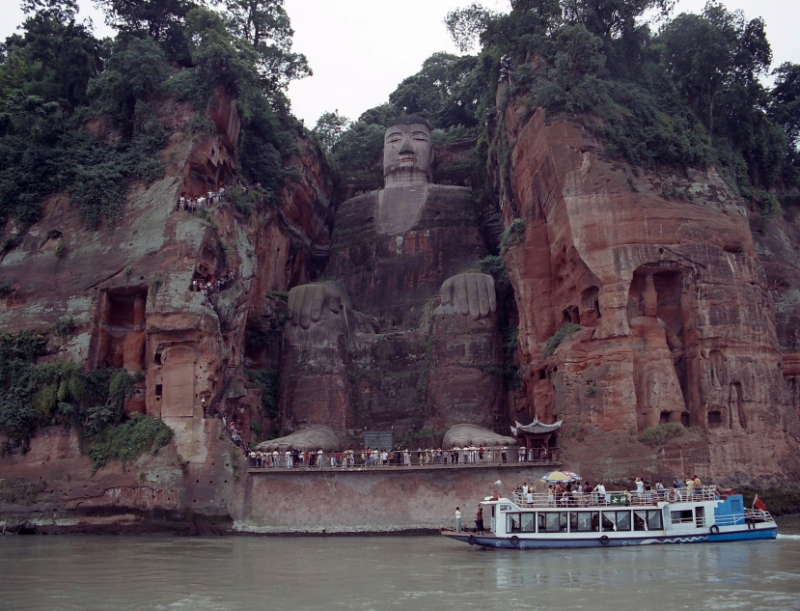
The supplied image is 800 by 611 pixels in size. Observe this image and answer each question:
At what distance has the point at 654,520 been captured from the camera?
872 inches

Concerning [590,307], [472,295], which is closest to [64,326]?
[472,295]

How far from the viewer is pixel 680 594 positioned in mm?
Result: 14664

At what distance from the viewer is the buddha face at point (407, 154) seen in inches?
1702

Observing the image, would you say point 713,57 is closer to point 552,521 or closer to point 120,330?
point 552,521

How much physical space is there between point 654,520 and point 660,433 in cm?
577

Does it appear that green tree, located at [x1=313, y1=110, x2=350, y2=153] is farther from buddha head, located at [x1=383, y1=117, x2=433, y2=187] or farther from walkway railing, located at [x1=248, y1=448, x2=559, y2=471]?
walkway railing, located at [x1=248, y1=448, x2=559, y2=471]

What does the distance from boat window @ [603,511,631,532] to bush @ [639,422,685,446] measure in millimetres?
5907

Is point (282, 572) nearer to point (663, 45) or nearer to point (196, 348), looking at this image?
point (196, 348)

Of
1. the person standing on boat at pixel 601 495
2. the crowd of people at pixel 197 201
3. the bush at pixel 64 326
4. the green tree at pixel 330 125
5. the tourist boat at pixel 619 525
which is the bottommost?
the tourist boat at pixel 619 525

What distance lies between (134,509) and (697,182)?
875 inches

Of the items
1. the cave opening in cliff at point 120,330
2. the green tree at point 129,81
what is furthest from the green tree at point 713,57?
the cave opening in cliff at point 120,330

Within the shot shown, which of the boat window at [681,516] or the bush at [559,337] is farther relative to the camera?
the bush at [559,337]

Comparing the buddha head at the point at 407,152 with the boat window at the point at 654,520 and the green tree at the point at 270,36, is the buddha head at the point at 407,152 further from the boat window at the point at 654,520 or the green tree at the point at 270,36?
the boat window at the point at 654,520

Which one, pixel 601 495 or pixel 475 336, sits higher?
pixel 475 336
